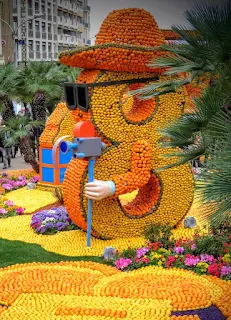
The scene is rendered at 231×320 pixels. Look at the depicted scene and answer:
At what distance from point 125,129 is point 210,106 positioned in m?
4.19

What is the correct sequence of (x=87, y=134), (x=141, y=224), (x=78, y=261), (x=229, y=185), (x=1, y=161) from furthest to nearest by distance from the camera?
(x=1, y=161), (x=141, y=224), (x=87, y=134), (x=78, y=261), (x=229, y=185)

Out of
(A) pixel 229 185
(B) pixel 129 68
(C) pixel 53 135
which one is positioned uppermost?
(B) pixel 129 68

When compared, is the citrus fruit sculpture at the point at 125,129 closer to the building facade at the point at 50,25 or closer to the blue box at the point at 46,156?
the blue box at the point at 46,156

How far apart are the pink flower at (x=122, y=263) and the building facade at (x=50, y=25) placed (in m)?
29.0

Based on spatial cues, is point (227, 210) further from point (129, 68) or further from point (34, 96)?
point (34, 96)

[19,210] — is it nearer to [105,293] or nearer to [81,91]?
[81,91]

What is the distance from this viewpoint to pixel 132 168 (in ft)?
32.5

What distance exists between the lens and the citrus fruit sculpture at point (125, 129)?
962cm

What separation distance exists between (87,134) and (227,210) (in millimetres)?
4783

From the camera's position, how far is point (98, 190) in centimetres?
924

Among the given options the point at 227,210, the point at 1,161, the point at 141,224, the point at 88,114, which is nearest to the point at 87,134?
the point at 88,114

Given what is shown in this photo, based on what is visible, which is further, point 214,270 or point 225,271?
point 214,270

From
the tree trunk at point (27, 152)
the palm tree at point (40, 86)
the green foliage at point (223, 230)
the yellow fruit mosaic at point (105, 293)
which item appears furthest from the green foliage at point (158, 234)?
the palm tree at point (40, 86)

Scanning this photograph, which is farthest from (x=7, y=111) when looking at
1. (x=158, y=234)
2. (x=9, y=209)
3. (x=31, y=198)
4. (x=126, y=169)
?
(x=158, y=234)
